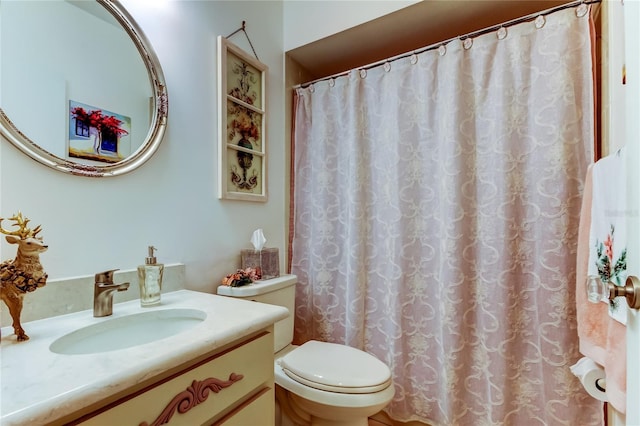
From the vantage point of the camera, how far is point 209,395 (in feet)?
2.12

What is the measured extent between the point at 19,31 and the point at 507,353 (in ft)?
6.52

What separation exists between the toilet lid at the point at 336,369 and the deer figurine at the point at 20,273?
0.84 meters

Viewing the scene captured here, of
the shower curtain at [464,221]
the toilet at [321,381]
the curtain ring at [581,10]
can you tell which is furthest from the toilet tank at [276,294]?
the curtain ring at [581,10]

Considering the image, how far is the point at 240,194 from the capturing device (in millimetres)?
1445

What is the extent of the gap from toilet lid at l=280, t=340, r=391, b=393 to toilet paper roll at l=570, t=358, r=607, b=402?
61cm

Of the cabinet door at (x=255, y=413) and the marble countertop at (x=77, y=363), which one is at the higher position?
the marble countertop at (x=77, y=363)

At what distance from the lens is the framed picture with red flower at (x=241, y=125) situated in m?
1.36

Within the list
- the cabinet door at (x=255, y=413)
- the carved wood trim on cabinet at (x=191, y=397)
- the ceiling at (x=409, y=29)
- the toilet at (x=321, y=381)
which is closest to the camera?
the carved wood trim on cabinet at (x=191, y=397)

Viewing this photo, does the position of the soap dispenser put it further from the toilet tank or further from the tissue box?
the tissue box

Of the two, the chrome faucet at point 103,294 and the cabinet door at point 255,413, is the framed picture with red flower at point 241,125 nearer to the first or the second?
the chrome faucet at point 103,294

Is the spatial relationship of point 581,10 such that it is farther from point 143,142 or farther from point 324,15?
point 143,142

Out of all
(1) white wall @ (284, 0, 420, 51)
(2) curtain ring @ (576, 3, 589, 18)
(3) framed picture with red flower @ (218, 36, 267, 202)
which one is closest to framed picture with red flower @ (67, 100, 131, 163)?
(3) framed picture with red flower @ (218, 36, 267, 202)

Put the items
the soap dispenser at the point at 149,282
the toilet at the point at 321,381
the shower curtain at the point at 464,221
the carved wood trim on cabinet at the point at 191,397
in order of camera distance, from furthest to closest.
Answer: the shower curtain at the point at 464,221 < the toilet at the point at 321,381 < the soap dispenser at the point at 149,282 < the carved wood trim on cabinet at the point at 191,397

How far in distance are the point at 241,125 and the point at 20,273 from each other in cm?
105
